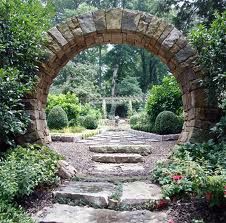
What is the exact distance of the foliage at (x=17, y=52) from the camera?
3.75 meters

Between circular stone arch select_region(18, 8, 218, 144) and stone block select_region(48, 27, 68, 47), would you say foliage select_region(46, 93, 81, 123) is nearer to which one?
circular stone arch select_region(18, 8, 218, 144)

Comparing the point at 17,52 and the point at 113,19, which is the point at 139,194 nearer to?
the point at 17,52

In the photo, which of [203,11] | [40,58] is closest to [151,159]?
[40,58]

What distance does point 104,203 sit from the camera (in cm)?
314

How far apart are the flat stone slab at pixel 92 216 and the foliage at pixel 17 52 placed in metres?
1.35

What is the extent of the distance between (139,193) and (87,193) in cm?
63

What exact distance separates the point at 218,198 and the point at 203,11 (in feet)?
24.2

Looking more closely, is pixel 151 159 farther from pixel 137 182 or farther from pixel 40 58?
pixel 40 58

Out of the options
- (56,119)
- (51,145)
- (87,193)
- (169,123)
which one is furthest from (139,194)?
(56,119)

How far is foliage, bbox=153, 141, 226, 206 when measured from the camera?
8.39 ft

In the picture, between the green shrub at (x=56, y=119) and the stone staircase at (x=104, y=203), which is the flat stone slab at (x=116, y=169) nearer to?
the stone staircase at (x=104, y=203)

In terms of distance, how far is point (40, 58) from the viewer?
456 centimetres

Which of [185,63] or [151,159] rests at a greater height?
[185,63]

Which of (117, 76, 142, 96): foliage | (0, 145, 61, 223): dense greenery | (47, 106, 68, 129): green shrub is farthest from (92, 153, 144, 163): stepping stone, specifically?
(117, 76, 142, 96): foliage
